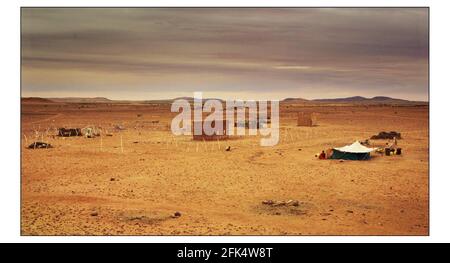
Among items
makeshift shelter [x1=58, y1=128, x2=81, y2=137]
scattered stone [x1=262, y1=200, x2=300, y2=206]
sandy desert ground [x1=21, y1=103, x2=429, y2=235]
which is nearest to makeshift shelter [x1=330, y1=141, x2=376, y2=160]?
sandy desert ground [x1=21, y1=103, x2=429, y2=235]

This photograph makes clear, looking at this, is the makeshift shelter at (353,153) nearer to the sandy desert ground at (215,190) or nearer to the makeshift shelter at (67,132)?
the sandy desert ground at (215,190)

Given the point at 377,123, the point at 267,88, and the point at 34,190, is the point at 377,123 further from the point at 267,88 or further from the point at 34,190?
the point at 34,190

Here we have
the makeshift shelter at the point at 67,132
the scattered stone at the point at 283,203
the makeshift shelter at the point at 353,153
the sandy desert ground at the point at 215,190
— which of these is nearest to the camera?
the sandy desert ground at the point at 215,190

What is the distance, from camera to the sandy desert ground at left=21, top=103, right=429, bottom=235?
985 centimetres

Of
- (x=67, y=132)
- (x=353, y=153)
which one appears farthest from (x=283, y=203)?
(x=67, y=132)

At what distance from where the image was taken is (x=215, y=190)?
12.1 metres

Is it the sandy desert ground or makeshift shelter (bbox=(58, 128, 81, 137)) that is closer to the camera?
the sandy desert ground

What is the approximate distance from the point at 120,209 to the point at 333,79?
11.6m

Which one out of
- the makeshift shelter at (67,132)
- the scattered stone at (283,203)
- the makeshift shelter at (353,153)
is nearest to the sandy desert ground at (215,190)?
the scattered stone at (283,203)

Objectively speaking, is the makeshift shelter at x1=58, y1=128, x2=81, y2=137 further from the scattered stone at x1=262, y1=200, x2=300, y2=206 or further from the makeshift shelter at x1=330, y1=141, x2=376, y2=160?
the scattered stone at x1=262, y1=200, x2=300, y2=206

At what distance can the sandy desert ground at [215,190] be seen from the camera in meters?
9.85

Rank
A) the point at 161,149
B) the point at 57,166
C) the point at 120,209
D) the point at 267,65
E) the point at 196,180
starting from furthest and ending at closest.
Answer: the point at 161,149, the point at 267,65, the point at 57,166, the point at 196,180, the point at 120,209

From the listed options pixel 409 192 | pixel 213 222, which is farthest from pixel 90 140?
pixel 409 192

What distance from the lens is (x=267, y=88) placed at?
1886 cm
